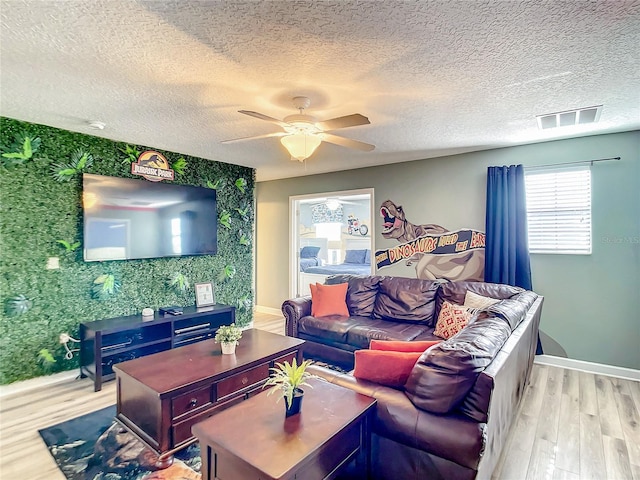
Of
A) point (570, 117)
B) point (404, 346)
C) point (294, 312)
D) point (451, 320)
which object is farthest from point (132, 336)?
point (570, 117)

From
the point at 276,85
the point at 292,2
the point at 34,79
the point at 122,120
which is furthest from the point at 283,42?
the point at 122,120

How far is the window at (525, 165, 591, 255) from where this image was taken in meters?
3.85

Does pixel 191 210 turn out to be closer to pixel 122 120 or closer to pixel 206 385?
pixel 122 120

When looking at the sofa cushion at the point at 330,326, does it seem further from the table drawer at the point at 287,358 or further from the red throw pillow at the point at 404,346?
the red throw pillow at the point at 404,346

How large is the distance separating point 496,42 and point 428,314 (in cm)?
273

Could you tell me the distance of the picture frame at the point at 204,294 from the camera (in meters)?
4.68

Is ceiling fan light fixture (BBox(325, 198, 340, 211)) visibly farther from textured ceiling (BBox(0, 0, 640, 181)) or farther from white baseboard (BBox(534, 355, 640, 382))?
white baseboard (BBox(534, 355, 640, 382))

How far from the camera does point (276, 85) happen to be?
2504mm

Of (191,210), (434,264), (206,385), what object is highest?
(191,210)

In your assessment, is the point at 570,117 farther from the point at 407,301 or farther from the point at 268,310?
the point at 268,310

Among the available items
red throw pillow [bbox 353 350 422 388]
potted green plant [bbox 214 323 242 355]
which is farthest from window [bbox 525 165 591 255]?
potted green plant [bbox 214 323 242 355]

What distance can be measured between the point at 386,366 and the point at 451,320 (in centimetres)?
178

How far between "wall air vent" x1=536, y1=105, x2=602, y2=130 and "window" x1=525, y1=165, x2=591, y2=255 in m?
0.79

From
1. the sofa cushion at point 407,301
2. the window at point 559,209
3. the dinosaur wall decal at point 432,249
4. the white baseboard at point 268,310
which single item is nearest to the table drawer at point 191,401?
the sofa cushion at point 407,301
